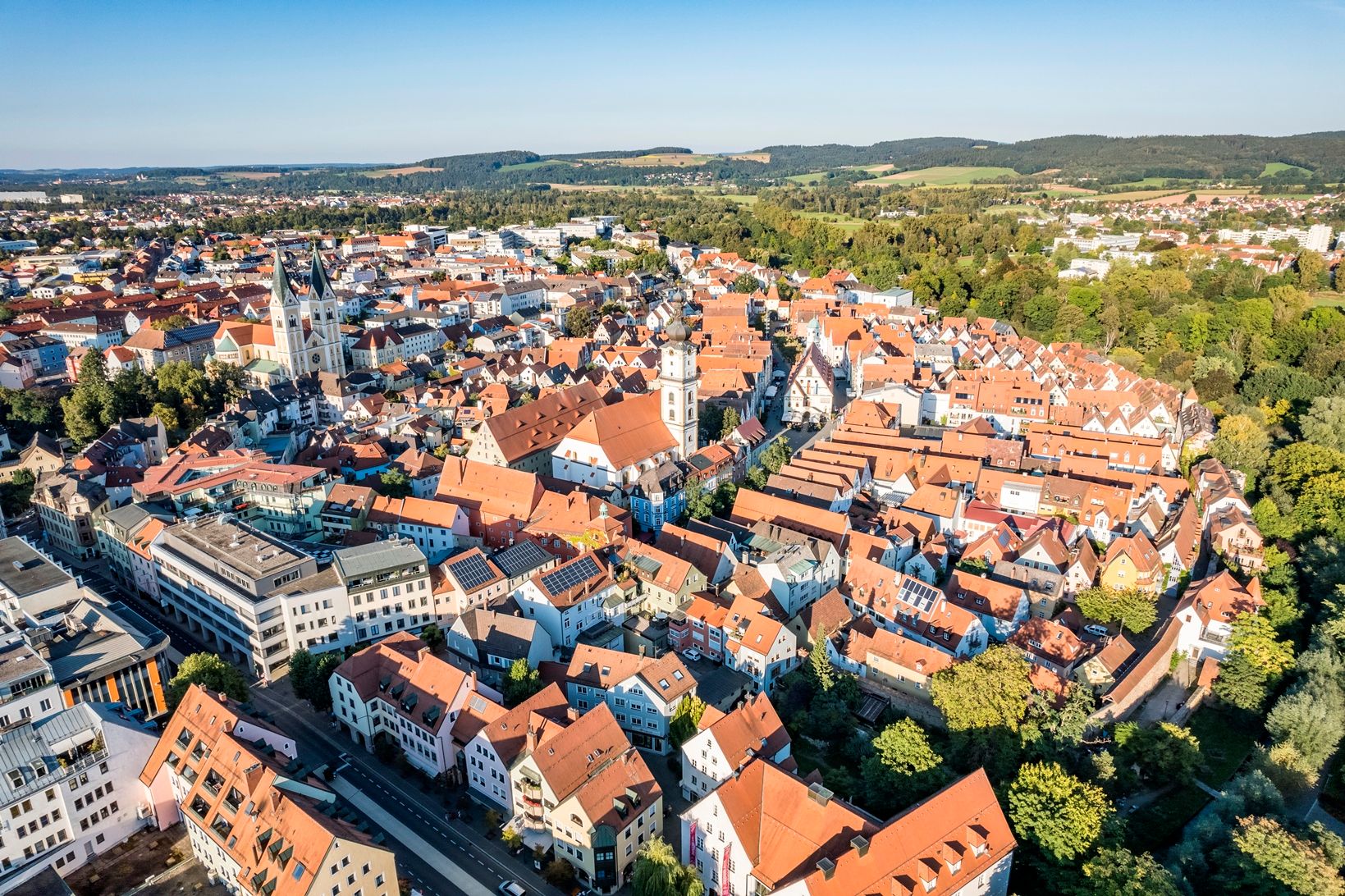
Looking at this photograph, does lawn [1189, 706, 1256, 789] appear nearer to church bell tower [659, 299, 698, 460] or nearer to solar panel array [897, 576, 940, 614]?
solar panel array [897, 576, 940, 614]

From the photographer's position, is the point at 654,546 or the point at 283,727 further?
the point at 654,546

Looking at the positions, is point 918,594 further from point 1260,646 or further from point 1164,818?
point 1260,646

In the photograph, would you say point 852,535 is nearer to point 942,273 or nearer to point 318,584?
point 318,584

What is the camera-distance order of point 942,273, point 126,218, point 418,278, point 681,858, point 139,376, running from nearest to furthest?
point 681,858, point 139,376, point 942,273, point 418,278, point 126,218

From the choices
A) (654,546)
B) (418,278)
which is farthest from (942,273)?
(654,546)

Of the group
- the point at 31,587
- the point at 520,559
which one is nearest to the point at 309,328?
the point at 31,587

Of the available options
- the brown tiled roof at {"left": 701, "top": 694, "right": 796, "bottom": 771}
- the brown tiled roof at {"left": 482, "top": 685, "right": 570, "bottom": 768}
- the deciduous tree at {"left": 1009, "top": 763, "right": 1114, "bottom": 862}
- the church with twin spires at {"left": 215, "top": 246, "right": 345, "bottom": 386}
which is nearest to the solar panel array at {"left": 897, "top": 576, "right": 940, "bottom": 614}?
the deciduous tree at {"left": 1009, "top": 763, "right": 1114, "bottom": 862}

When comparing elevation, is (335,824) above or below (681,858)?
above
